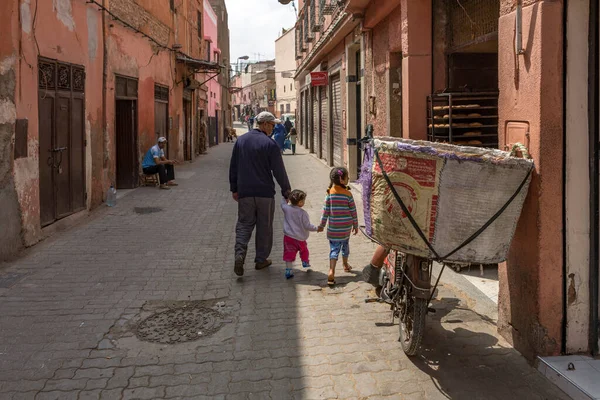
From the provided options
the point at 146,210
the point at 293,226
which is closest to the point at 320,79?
the point at 146,210

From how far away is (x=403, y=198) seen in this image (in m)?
3.93

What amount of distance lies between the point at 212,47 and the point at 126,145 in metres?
21.8

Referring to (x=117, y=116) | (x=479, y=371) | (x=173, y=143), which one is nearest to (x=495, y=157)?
(x=479, y=371)

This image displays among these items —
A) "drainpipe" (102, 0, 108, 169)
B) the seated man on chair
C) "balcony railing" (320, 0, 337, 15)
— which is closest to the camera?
"drainpipe" (102, 0, 108, 169)

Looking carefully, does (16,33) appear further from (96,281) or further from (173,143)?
(173,143)

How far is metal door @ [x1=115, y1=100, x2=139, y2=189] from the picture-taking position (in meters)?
14.0

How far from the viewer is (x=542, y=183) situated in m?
3.98

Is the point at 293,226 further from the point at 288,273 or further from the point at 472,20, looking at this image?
the point at 472,20

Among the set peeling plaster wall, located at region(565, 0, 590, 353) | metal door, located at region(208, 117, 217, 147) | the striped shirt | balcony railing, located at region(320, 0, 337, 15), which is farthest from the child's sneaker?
metal door, located at region(208, 117, 217, 147)

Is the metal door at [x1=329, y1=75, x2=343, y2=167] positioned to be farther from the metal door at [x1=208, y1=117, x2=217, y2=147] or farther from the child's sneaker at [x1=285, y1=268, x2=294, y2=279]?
the metal door at [x1=208, y1=117, x2=217, y2=147]

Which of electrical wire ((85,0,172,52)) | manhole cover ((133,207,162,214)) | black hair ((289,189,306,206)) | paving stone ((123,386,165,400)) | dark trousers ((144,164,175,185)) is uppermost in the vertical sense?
electrical wire ((85,0,172,52))

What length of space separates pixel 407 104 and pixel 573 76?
4.02 m

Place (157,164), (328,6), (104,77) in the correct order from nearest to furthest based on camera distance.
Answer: (104,77) → (157,164) → (328,6)

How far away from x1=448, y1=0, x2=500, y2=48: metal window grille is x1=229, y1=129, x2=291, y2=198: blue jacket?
2665 mm
